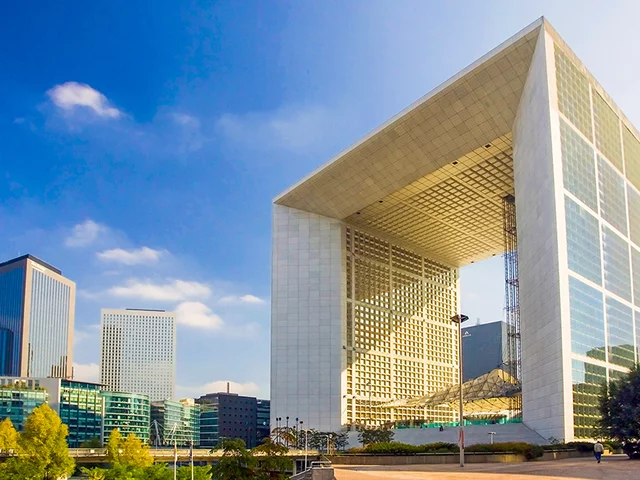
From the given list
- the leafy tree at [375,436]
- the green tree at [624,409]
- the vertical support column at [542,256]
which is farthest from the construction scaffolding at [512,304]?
the green tree at [624,409]

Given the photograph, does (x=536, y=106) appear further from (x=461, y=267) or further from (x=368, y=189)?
(x=461, y=267)

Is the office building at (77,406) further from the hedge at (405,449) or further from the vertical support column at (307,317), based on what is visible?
the hedge at (405,449)

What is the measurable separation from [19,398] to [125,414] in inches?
1185

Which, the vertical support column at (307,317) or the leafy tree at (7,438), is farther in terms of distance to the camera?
the vertical support column at (307,317)

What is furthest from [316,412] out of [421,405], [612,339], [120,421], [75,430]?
[120,421]

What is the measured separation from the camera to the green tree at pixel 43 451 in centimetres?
6241

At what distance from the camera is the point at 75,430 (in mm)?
141875

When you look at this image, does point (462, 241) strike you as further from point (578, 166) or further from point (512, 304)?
point (578, 166)

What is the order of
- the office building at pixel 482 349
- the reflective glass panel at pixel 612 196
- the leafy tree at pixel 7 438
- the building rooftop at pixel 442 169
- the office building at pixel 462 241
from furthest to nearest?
the office building at pixel 482 349
the leafy tree at pixel 7 438
the reflective glass panel at pixel 612 196
the building rooftop at pixel 442 169
the office building at pixel 462 241

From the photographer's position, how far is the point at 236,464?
97.5ft

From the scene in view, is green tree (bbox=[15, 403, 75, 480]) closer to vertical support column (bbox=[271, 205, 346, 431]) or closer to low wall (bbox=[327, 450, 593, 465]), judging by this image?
vertical support column (bbox=[271, 205, 346, 431])

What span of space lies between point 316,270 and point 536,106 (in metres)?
34.2

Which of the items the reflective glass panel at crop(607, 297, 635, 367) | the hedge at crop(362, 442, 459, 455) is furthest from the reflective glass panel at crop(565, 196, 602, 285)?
the hedge at crop(362, 442, 459, 455)

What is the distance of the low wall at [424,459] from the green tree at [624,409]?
547 centimetres
